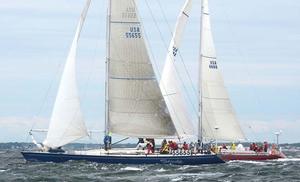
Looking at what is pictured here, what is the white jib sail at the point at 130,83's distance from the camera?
5959 cm

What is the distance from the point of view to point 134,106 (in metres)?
59.9

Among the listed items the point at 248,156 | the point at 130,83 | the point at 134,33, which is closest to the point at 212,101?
the point at 248,156

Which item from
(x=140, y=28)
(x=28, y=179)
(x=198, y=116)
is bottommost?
(x=28, y=179)

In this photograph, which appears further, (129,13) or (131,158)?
(129,13)

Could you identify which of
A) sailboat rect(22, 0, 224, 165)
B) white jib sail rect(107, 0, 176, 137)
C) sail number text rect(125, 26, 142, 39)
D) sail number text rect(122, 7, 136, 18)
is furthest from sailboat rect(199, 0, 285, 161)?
sail number text rect(122, 7, 136, 18)

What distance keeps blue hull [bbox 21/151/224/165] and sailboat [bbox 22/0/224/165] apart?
6 cm

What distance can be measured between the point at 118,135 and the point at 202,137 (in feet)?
30.3

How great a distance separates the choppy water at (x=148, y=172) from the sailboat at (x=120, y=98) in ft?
5.69

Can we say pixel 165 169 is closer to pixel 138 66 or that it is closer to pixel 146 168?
pixel 146 168

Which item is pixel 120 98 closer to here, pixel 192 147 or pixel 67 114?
pixel 67 114

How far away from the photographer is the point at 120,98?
196 feet

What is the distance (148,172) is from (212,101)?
16.8 m

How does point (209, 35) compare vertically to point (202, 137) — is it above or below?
above

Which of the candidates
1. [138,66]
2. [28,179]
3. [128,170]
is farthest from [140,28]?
[28,179]
